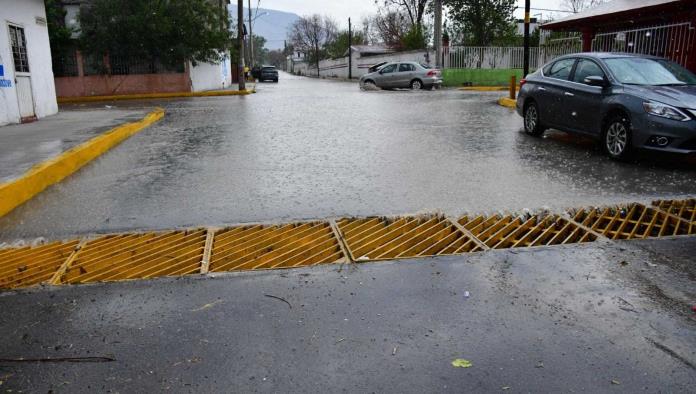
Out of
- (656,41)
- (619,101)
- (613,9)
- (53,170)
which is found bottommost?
(53,170)

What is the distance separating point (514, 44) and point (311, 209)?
32.9 metres

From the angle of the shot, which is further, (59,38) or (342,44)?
(342,44)

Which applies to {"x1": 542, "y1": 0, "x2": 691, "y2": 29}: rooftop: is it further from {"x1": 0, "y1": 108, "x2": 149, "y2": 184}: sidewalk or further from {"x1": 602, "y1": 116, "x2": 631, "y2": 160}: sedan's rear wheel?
{"x1": 0, "y1": 108, "x2": 149, "y2": 184}: sidewalk

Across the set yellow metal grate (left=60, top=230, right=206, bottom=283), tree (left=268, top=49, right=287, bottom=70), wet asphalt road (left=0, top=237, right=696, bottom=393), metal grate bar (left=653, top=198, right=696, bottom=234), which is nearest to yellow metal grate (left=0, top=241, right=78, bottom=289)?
yellow metal grate (left=60, top=230, right=206, bottom=283)

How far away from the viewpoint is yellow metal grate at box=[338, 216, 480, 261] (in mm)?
4441

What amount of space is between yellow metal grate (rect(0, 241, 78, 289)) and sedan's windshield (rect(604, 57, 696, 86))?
7.43 m

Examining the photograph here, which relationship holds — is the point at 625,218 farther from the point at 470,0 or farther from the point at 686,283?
the point at 470,0

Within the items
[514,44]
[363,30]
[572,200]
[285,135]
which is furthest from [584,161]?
[363,30]

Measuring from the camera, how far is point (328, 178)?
702 cm

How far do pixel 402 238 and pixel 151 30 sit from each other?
26.2 m

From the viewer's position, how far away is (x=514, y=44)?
Answer: 35.1 m

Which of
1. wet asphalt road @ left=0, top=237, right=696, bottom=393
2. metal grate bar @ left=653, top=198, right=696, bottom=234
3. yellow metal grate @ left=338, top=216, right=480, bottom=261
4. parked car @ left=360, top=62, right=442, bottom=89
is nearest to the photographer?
wet asphalt road @ left=0, top=237, right=696, bottom=393

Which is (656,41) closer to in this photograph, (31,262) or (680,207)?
(680,207)

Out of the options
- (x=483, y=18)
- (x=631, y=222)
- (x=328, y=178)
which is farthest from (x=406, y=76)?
(x=631, y=222)
